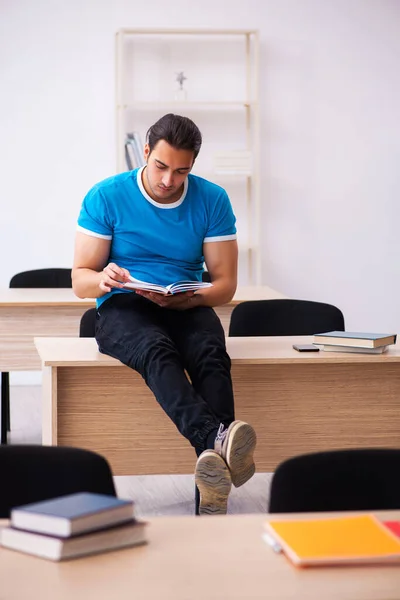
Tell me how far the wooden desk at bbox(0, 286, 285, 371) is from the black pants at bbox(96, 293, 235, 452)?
0.98m

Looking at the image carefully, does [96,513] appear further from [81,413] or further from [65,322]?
[65,322]

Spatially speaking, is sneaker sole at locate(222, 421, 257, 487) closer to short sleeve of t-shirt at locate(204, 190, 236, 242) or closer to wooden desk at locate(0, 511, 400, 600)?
short sleeve of t-shirt at locate(204, 190, 236, 242)

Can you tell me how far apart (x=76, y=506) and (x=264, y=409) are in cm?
157

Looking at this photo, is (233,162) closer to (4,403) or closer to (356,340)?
(4,403)

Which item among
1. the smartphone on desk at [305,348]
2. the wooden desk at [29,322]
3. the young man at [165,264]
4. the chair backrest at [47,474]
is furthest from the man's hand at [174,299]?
the chair backrest at [47,474]

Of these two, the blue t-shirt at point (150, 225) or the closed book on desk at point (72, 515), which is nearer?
the closed book on desk at point (72, 515)

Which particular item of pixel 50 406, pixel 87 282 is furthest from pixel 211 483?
pixel 87 282

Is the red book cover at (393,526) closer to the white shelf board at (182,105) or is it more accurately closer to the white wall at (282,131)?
the white shelf board at (182,105)

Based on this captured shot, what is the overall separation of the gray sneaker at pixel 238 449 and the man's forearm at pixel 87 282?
2.32ft

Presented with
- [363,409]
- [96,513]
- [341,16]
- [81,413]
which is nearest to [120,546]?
[96,513]

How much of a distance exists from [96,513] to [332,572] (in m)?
0.30

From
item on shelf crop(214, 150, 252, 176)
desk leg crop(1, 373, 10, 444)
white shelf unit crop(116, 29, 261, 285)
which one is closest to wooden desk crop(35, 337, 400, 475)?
desk leg crop(1, 373, 10, 444)

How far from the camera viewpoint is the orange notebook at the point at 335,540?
111 cm

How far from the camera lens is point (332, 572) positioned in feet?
3.59
